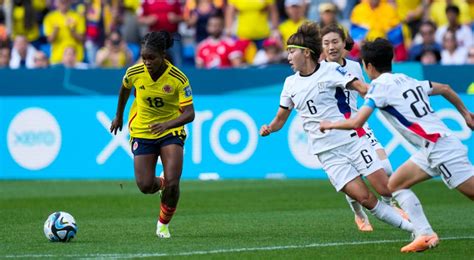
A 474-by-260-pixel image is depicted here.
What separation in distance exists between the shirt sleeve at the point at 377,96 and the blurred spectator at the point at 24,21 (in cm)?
1527

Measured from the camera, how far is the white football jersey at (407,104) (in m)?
9.77

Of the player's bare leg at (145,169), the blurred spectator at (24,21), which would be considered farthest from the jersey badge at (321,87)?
the blurred spectator at (24,21)

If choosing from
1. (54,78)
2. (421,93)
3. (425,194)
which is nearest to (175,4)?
(54,78)

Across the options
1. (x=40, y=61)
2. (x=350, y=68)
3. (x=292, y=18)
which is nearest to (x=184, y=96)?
(x=350, y=68)

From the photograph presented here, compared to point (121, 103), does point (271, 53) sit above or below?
below

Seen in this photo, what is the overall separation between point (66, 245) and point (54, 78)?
1000cm

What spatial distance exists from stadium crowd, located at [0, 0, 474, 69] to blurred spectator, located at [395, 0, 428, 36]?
0.8 inches

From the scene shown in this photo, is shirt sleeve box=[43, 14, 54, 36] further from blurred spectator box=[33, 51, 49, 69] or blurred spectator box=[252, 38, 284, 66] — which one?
blurred spectator box=[252, 38, 284, 66]

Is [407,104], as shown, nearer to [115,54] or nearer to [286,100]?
[286,100]

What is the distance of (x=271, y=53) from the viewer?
21.7 metres

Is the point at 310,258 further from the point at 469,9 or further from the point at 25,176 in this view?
the point at 469,9

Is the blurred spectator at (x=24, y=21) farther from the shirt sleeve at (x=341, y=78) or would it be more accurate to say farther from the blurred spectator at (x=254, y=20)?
the shirt sleeve at (x=341, y=78)

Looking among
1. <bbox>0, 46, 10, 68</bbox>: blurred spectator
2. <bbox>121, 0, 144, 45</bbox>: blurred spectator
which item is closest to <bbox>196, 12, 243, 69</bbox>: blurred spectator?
<bbox>121, 0, 144, 45</bbox>: blurred spectator

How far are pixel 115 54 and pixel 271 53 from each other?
3316 mm
